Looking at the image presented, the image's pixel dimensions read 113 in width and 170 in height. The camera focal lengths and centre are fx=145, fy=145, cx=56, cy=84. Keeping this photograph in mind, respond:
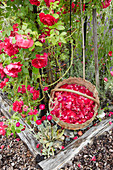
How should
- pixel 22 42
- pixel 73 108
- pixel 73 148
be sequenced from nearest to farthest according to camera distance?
1. pixel 22 42
2. pixel 73 148
3. pixel 73 108

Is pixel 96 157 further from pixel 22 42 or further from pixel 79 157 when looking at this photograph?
pixel 22 42

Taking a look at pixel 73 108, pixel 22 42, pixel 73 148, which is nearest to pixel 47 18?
pixel 22 42

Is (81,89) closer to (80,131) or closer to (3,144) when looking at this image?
(80,131)

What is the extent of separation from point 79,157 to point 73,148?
0.35ft

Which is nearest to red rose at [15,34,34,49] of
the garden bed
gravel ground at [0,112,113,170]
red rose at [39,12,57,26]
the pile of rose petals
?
red rose at [39,12,57,26]

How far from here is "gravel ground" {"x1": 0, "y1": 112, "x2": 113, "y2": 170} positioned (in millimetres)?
1286

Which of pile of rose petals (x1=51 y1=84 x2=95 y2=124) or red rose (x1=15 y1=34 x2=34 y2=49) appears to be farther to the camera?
pile of rose petals (x1=51 y1=84 x2=95 y2=124)

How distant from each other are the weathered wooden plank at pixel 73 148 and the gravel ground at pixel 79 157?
0.18 feet

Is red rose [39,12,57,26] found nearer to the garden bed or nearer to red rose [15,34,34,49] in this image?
red rose [15,34,34,49]

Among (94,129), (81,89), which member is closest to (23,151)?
(94,129)

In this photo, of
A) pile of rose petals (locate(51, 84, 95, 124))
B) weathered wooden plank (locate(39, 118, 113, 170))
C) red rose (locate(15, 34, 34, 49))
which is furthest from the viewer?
pile of rose petals (locate(51, 84, 95, 124))

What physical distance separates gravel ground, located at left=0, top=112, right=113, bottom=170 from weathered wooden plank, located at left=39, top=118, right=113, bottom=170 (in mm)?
54

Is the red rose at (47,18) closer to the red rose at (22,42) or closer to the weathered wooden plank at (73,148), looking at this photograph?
the red rose at (22,42)

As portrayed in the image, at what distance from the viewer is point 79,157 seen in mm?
1332
